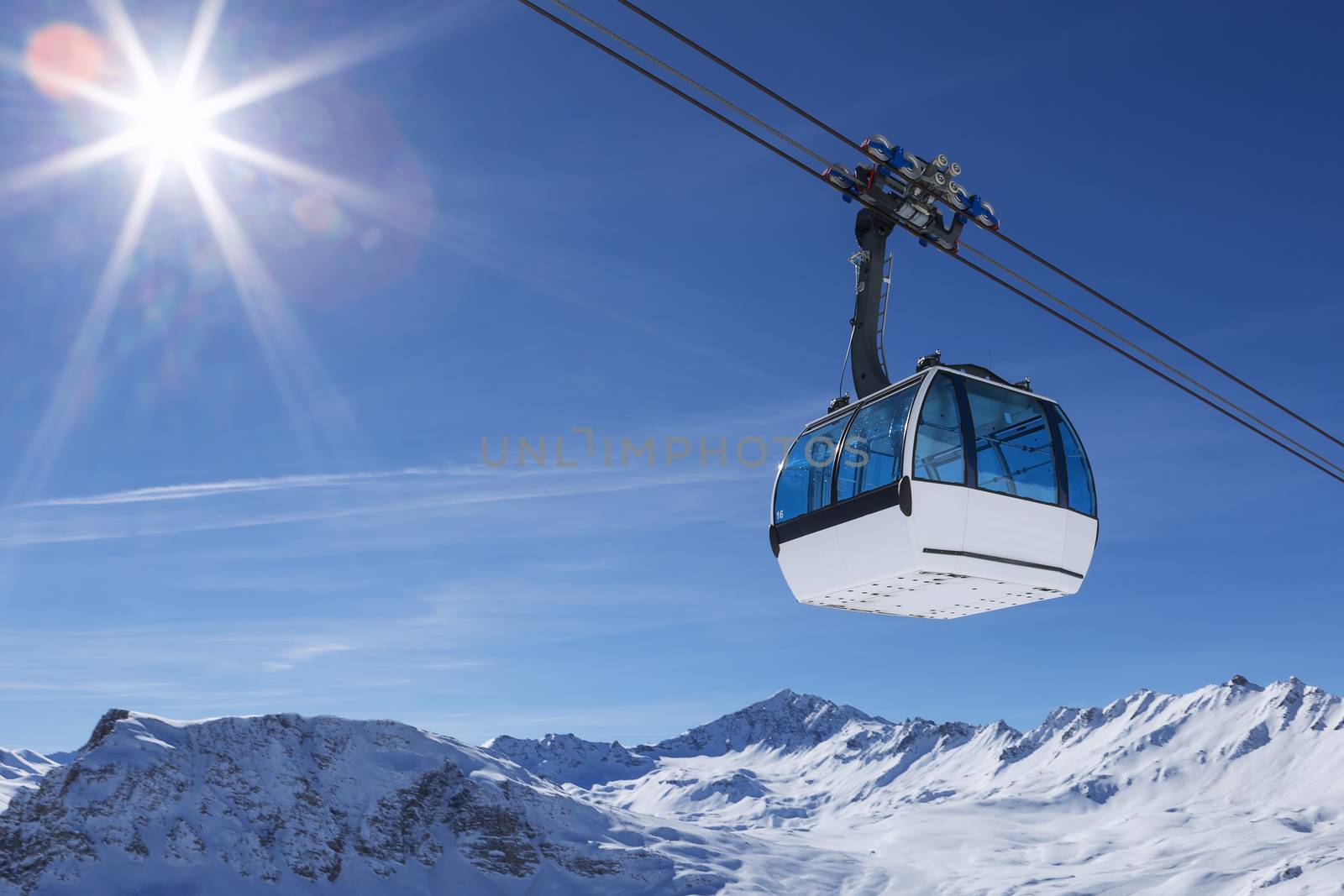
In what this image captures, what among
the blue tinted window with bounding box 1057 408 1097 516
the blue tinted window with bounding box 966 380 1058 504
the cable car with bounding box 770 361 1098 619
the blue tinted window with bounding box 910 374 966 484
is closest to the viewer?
the cable car with bounding box 770 361 1098 619

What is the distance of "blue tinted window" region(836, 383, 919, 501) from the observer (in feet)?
42.2

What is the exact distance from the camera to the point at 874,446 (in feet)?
43.5

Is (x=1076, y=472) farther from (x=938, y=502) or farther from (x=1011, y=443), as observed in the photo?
(x=938, y=502)

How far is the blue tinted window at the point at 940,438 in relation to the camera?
12781 millimetres

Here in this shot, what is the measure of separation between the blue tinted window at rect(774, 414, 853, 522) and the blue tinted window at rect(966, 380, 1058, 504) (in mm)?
1781

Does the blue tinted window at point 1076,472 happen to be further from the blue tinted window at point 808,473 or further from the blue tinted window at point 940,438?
the blue tinted window at point 808,473

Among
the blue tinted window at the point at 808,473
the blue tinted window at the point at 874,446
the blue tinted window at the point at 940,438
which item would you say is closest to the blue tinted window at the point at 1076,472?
the blue tinted window at the point at 940,438

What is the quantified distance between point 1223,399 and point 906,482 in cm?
678

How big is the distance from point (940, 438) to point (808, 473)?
6.61ft

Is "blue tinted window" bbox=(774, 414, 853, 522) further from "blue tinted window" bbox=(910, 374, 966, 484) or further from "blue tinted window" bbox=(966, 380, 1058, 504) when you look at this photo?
"blue tinted window" bbox=(966, 380, 1058, 504)

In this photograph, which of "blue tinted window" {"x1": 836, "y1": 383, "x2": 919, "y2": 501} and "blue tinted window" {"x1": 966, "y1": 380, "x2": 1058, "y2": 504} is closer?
"blue tinted window" {"x1": 836, "y1": 383, "x2": 919, "y2": 501}

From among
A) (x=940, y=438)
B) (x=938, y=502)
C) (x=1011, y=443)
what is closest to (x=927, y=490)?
(x=938, y=502)

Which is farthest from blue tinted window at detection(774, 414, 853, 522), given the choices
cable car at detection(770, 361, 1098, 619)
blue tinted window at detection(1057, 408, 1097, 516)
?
blue tinted window at detection(1057, 408, 1097, 516)

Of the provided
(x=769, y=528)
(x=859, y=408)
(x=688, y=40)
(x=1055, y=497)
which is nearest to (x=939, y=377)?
(x=859, y=408)
